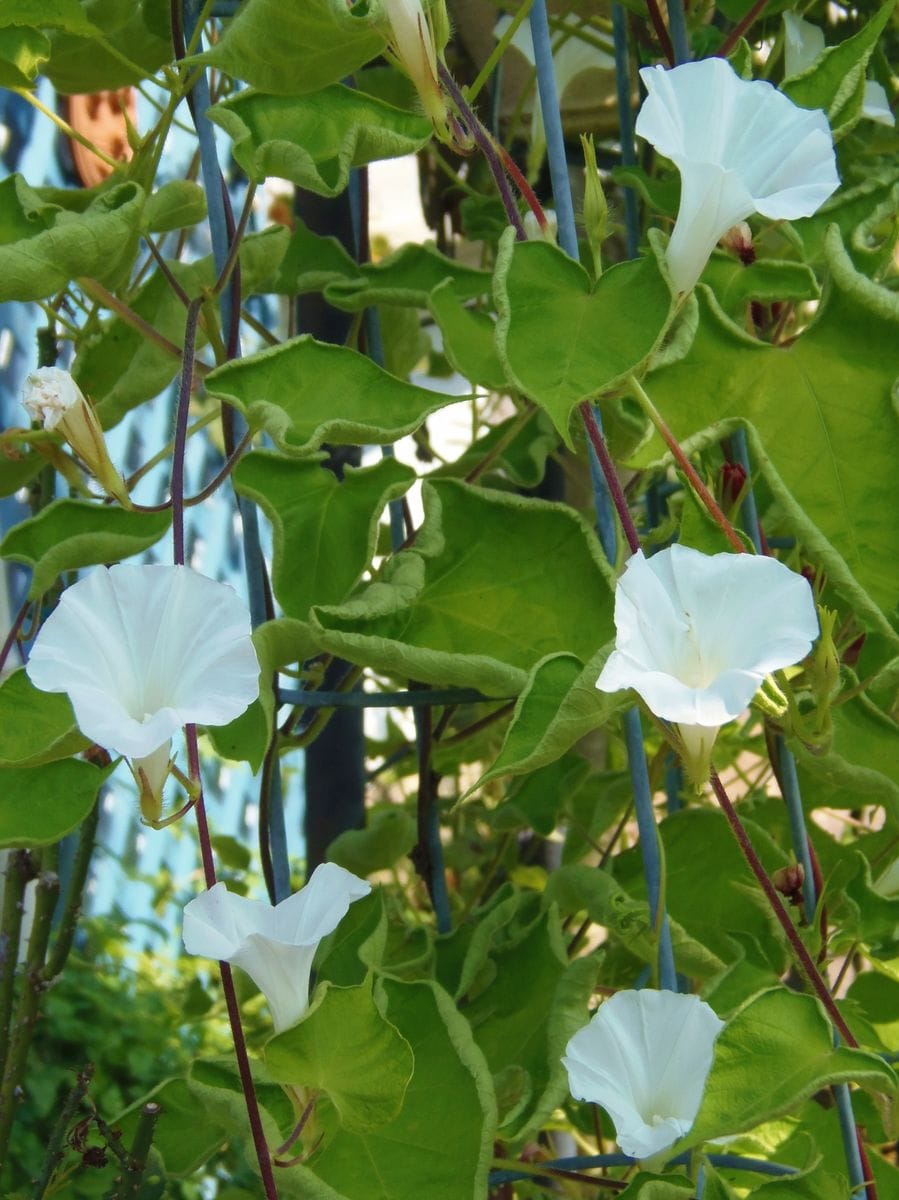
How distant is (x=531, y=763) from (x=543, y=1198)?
0.41 m

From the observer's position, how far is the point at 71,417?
1.87ft

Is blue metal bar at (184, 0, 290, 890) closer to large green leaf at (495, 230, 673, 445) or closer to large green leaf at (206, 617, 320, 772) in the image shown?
large green leaf at (206, 617, 320, 772)

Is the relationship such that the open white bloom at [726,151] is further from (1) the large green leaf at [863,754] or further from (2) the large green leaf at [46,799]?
(2) the large green leaf at [46,799]

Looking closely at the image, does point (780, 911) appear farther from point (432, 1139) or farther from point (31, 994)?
point (31, 994)

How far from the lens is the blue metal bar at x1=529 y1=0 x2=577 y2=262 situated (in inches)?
19.9

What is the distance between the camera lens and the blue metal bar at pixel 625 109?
0.71 metres

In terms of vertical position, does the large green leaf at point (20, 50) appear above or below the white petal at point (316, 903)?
above

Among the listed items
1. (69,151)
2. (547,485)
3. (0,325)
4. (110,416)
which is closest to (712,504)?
(110,416)

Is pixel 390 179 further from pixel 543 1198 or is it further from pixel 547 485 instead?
pixel 543 1198

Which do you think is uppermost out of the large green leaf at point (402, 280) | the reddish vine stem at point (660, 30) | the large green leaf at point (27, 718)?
the reddish vine stem at point (660, 30)

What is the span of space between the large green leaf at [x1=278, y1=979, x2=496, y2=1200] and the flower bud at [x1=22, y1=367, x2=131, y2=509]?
10.7 inches

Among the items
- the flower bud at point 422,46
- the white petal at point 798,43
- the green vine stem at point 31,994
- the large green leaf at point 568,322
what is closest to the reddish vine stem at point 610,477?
the large green leaf at point 568,322

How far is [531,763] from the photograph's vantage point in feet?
1.47

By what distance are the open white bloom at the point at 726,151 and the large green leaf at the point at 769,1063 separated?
27 centimetres
